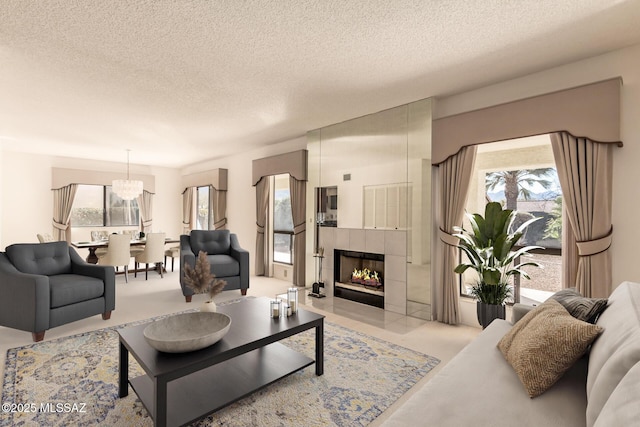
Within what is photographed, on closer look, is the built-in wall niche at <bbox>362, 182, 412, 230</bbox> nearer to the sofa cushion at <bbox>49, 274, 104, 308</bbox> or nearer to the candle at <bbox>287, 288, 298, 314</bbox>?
the candle at <bbox>287, 288, 298, 314</bbox>

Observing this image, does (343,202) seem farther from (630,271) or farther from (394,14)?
(630,271)

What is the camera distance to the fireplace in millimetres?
4531

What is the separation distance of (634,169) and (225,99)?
4116 millimetres

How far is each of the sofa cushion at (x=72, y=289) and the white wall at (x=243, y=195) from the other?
11.0 feet

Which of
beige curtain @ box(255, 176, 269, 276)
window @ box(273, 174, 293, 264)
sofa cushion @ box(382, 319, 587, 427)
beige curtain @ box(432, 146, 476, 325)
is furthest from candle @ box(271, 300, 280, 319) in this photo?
beige curtain @ box(255, 176, 269, 276)

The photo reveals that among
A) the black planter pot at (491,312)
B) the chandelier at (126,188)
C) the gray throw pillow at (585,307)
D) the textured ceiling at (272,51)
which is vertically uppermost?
the textured ceiling at (272,51)

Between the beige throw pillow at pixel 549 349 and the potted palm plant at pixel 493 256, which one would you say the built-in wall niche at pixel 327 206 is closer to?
the potted palm plant at pixel 493 256

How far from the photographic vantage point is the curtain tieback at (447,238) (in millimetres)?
3716

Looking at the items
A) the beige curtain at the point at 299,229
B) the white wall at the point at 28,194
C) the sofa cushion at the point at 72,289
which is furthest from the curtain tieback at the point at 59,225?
the beige curtain at the point at 299,229

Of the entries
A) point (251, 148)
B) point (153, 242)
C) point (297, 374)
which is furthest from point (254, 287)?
point (297, 374)

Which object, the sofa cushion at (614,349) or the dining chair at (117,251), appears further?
the dining chair at (117,251)

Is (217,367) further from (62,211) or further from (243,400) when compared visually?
(62,211)

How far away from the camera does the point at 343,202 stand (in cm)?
489

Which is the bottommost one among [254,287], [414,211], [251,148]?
[254,287]
